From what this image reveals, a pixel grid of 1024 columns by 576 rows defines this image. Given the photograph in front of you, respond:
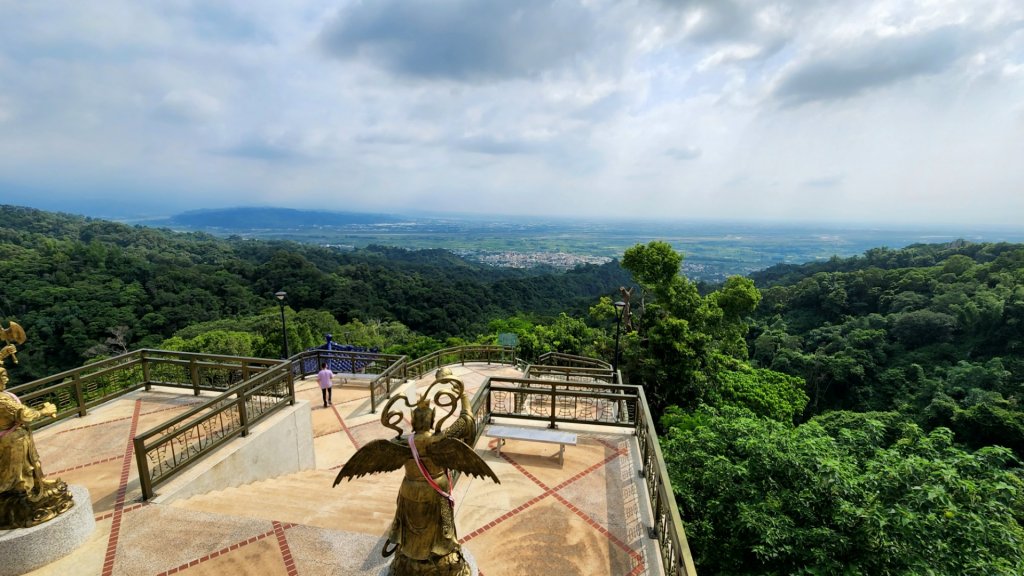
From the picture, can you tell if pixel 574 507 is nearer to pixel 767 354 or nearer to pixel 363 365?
pixel 363 365

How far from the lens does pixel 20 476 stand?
4.36 meters

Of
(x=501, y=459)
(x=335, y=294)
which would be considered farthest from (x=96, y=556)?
(x=335, y=294)

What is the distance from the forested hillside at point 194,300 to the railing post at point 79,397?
26.9 m

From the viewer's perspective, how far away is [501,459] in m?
7.07

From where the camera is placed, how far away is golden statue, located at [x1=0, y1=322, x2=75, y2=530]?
14.1ft

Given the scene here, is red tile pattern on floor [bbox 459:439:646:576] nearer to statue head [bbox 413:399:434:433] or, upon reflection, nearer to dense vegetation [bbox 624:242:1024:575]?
statue head [bbox 413:399:434:433]

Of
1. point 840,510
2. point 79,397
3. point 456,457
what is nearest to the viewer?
point 456,457

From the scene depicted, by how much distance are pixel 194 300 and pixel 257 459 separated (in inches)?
2126

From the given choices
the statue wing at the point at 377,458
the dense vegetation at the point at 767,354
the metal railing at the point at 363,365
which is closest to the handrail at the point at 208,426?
the metal railing at the point at 363,365

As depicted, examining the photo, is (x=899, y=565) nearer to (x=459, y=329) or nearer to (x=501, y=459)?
(x=501, y=459)

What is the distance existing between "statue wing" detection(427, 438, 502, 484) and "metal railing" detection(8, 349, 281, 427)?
618 centimetres

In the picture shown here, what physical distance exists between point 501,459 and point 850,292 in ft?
192

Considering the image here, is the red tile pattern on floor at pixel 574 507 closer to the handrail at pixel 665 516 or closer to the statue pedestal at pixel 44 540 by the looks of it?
the handrail at pixel 665 516

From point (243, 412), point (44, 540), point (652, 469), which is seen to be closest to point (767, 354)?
point (652, 469)
